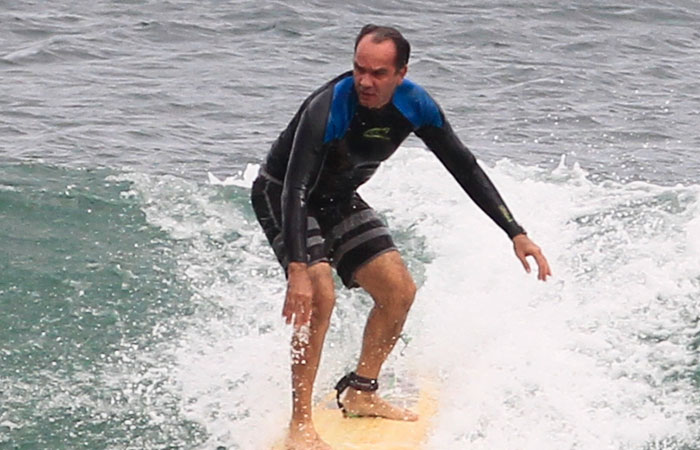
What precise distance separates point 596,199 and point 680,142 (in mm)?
2424

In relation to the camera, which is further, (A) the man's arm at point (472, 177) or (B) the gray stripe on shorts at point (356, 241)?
(B) the gray stripe on shorts at point (356, 241)

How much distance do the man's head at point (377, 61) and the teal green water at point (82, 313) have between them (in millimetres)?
1939

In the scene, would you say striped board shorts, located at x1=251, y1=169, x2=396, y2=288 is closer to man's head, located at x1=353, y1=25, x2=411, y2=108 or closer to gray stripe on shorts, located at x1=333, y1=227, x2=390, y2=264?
gray stripe on shorts, located at x1=333, y1=227, x2=390, y2=264

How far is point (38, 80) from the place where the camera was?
12.8 m

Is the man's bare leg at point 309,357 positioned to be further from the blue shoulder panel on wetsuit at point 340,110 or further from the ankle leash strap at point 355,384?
the blue shoulder panel on wetsuit at point 340,110

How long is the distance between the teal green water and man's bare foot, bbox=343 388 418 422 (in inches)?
28.7

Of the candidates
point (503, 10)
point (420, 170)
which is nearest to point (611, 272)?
point (420, 170)

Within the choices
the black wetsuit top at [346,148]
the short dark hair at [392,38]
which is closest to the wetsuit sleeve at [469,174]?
the black wetsuit top at [346,148]

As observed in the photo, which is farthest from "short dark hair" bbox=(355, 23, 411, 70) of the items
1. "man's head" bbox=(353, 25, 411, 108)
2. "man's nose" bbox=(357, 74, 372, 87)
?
"man's nose" bbox=(357, 74, 372, 87)

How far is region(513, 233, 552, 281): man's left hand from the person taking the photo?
568 centimetres

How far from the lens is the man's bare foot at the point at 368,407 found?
20.3 feet

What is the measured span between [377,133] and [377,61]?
444 mm

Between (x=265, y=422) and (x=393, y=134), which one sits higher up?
(x=393, y=134)

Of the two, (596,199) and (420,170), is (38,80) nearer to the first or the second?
(420,170)
